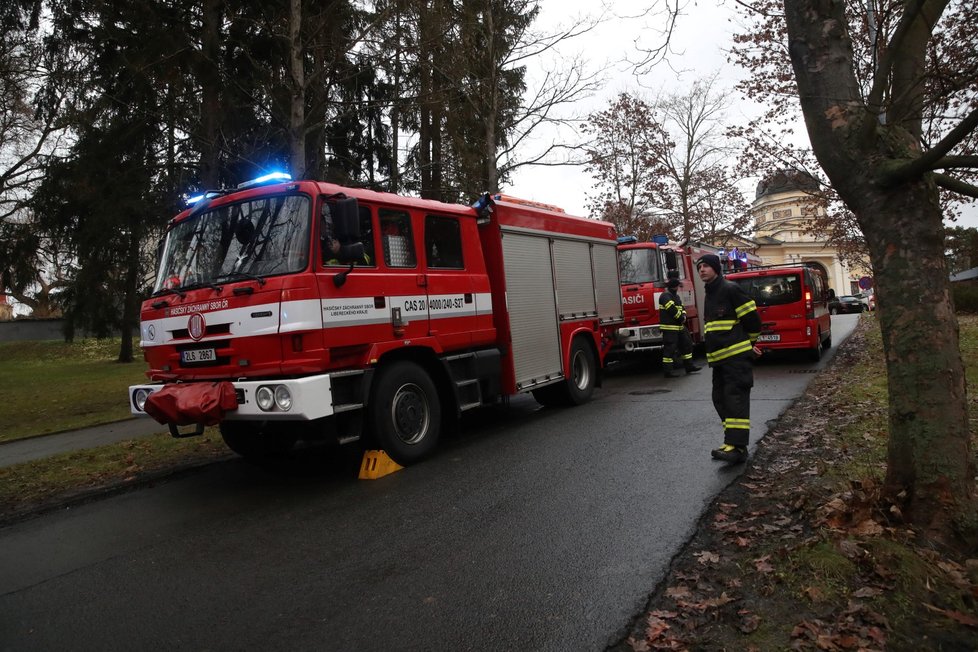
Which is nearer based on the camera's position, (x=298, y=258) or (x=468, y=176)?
(x=298, y=258)

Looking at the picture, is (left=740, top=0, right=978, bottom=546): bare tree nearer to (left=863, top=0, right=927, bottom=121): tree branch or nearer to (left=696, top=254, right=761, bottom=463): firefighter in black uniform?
(left=863, top=0, right=927, bottom=121): tree branch

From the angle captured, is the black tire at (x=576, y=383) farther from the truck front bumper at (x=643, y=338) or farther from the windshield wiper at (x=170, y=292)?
the windshield wiper at (x=170, y=292)

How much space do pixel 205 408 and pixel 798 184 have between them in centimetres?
2009

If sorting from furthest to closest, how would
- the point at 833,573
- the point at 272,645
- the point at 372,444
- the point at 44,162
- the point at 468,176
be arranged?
the point at 468,176
the point at 44,162
the point at 372,444
the point at 833,573
the point at 272,645

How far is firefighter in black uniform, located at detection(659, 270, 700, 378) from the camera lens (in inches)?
492

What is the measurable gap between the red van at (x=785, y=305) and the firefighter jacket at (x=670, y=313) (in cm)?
169

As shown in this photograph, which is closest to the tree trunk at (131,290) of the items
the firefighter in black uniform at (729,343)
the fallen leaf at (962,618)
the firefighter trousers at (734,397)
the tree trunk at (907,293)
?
the firefighter in black uniform at (729,343)

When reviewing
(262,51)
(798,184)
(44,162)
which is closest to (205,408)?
(262,51)

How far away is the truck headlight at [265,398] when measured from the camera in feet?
17.7

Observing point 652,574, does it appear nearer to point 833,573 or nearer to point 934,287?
point 833,573

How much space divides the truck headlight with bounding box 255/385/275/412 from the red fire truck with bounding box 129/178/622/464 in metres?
0.01

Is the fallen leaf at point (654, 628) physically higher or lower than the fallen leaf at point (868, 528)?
lower

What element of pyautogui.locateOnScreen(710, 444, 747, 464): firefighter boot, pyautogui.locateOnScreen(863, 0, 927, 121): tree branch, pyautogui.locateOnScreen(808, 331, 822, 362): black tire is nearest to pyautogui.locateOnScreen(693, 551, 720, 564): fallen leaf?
pyautogui.locateOnScreen(710, 444, 747, 464): firefighter boot

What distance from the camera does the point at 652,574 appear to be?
3691 millimetres
